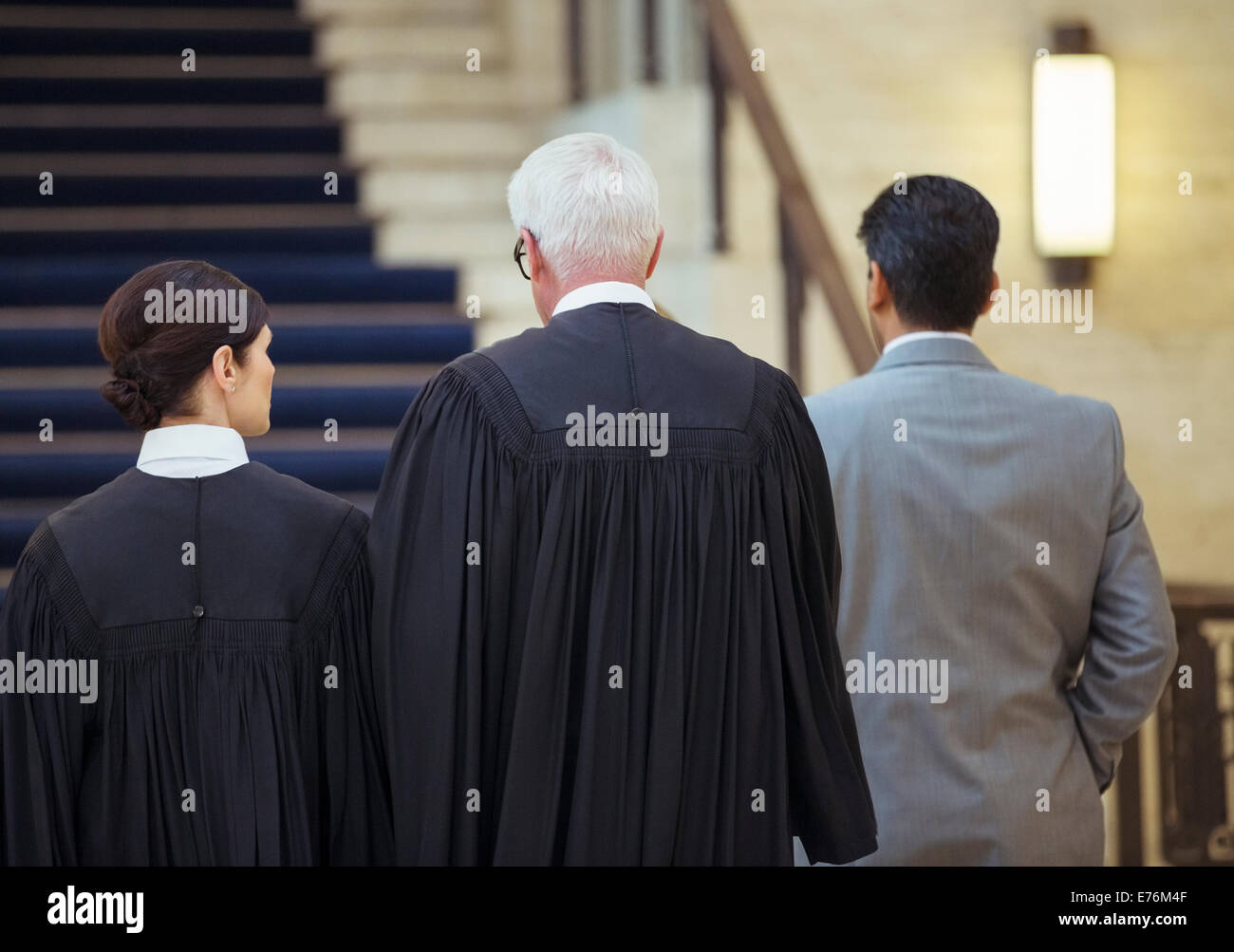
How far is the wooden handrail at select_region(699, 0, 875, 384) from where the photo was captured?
4.09 m

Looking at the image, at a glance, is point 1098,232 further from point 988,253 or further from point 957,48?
point 988,253

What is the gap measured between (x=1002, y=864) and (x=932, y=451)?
574 mm

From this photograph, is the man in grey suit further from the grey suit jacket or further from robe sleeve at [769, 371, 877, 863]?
robe sleeve at [769, 371, 877, 863]

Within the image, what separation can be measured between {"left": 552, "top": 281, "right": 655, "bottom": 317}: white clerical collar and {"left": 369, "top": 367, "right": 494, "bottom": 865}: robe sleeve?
166 millimetres

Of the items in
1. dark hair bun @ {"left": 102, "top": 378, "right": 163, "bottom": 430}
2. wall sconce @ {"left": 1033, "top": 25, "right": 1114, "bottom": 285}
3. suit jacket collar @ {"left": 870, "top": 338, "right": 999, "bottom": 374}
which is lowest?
dark hair bun @ {"left": 102, "top": 378, "right": 163, "bottom": 430}

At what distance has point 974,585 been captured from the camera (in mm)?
2080

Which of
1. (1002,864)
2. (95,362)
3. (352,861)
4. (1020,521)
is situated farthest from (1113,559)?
(95,362)

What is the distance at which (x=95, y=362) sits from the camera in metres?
4.96
